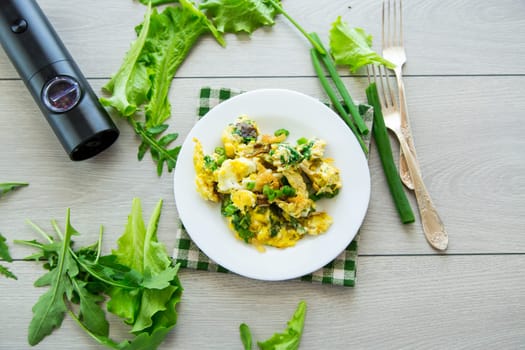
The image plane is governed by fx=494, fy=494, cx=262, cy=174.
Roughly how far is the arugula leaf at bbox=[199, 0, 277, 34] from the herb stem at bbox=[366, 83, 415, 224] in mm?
550

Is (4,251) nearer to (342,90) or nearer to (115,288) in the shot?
(115,288)

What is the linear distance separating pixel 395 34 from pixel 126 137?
1.24 m

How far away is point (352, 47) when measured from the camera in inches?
81.0

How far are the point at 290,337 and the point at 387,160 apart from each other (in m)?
0.80

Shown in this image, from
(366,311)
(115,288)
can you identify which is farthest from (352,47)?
(115,288)

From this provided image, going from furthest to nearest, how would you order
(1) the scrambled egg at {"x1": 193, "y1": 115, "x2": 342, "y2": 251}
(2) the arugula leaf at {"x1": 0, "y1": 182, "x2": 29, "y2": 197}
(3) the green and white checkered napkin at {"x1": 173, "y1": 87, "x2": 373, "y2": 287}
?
(2) the arugula leaf at {"x1": 0, "y1": 182, "x2": 29, "y2": 197}, (3) the green and white checkered napkin at {"x1": 173, "y1": 87, "x2": 373, "y2": 287}, (1) the scrambled egg at {"x1": 193, "y1": 115, "x2": 342, "y2": 251}

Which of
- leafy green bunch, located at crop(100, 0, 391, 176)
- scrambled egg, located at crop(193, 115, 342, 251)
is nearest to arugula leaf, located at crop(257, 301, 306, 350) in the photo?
scrambled egg, located at crop(193, 115, 342, 251)

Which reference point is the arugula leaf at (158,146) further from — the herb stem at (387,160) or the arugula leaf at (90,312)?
the herb stem at (387,160)

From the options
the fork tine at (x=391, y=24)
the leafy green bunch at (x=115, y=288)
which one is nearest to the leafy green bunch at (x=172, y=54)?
the fork tine at (x=391, y=24)

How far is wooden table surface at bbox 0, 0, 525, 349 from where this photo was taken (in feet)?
6.53

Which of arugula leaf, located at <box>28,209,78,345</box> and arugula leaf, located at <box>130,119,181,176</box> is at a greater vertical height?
arugula leaf, located at <box>130,119,181,176</box>

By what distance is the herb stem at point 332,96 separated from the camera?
2.00 meters

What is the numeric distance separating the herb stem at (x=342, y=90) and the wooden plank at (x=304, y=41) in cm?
8

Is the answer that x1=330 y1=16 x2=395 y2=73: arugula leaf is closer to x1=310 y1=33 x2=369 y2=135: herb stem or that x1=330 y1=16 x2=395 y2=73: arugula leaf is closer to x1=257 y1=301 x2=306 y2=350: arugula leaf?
x1=310 y1=33 x2=369 y2=135: herb stem
